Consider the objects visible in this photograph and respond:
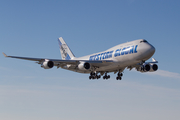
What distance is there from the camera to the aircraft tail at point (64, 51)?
7064 cm

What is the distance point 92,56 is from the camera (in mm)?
55344

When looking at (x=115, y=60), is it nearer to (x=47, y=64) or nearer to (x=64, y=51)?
(x=47, y=64)

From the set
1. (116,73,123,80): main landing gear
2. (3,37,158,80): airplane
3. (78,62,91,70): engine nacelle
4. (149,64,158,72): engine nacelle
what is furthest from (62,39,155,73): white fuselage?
(149,64,158,72): engine nacelle

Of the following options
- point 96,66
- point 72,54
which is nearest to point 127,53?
point 96,66

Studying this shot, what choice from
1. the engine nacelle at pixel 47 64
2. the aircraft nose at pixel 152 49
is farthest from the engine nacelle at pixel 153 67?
the engine nacelle at pixel 47 64

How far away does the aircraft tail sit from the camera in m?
70.6

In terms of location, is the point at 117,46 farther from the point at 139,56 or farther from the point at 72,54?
the point at 72,54

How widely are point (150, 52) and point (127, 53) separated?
13.5 feet

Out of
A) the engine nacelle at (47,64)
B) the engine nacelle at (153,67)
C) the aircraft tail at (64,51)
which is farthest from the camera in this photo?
the aircraft tail at (64,51)

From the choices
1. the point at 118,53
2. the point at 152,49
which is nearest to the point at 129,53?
the point at 118,53

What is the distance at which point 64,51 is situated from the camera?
72.4m

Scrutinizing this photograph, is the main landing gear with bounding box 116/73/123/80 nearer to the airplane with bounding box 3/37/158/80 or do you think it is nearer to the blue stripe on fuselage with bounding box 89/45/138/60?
the airplane with bounding box 3/37/158/80

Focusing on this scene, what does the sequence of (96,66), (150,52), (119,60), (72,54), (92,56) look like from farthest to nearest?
(72,54), (92,56), (96,66), (119,60), (150,52)

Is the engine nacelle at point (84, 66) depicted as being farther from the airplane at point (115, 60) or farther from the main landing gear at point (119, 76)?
the main landing gear at point (119, 76)
